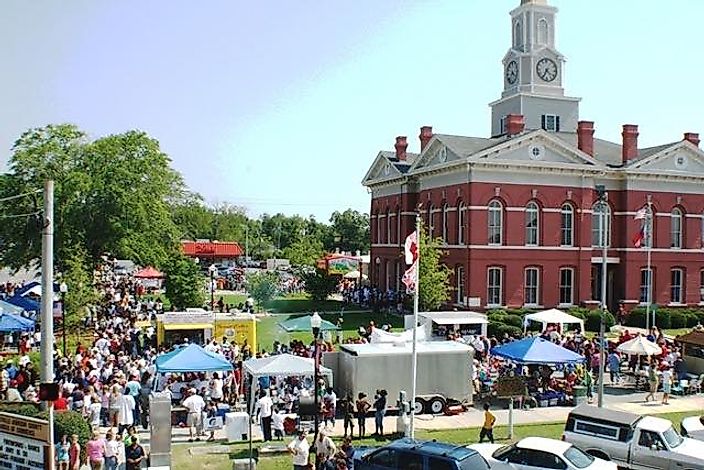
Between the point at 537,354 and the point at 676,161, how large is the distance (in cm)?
2972

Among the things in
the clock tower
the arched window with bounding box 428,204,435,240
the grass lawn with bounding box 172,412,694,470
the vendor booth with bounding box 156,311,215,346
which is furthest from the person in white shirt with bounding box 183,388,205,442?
the clock tower

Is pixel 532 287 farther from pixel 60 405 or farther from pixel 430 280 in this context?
pixel 60 405

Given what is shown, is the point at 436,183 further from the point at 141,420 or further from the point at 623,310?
the point at 141,420

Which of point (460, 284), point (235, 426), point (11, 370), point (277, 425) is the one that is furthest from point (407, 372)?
point (460, 284)

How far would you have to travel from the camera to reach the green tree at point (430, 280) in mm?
43000

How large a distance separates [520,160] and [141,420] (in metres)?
30.0

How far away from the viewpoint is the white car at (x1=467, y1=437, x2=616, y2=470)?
15.7 metres

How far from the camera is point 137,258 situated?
50219mm

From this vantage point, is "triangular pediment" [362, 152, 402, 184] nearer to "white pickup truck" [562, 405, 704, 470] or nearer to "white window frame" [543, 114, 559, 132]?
"white window frame" [543, 114, 559, 132]

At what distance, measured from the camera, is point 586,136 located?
160ft

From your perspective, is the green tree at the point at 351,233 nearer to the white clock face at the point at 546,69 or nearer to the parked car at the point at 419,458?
the white clock face at the point at 546,69

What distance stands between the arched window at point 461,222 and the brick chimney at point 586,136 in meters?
9.09

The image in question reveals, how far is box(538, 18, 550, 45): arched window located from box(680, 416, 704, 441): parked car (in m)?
43.4

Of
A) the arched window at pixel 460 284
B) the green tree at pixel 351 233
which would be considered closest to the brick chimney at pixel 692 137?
the arched window at pixel 460 284
